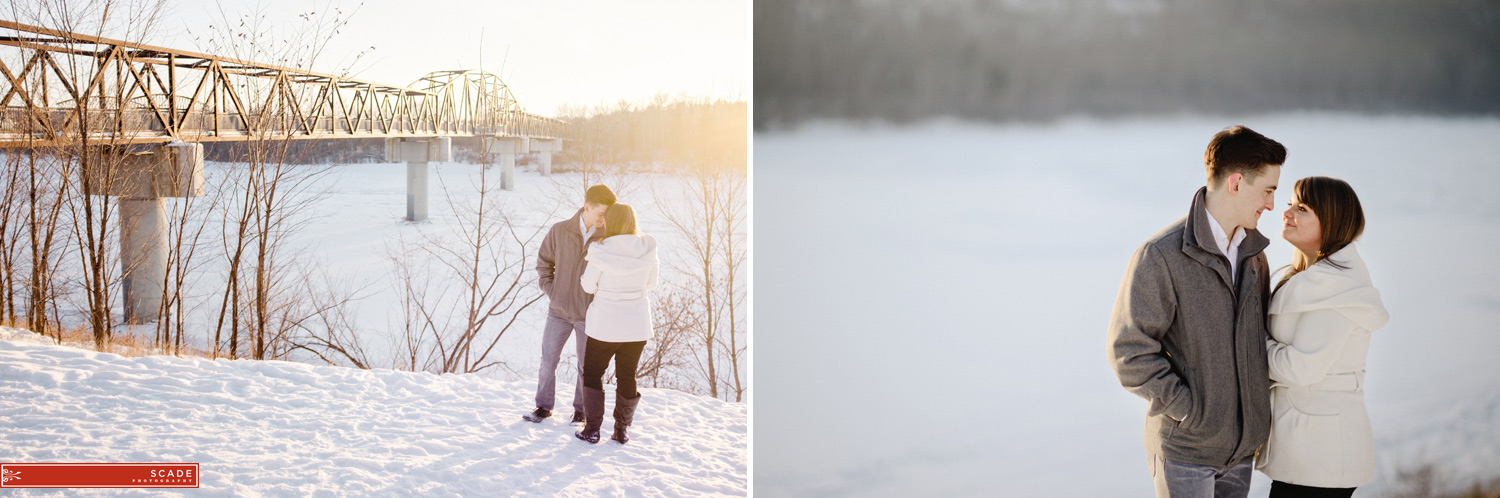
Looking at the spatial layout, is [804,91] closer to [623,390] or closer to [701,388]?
[623,390]

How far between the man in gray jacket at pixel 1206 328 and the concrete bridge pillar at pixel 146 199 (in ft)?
9.55

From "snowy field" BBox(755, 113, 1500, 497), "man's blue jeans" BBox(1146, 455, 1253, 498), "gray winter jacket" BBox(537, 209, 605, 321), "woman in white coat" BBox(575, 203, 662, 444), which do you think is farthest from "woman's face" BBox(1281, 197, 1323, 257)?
A: "gray winter jacket" BBox(537, 209, 605, 321)

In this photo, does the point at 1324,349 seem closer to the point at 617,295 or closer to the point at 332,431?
the point at 617,295

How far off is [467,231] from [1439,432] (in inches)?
132

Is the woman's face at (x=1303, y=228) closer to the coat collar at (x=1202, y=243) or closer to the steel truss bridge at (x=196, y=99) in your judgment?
the coat collar at (x=1202, y=243)

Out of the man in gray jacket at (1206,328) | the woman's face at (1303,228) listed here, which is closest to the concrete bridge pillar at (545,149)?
the man in gray jacket at (1206,328)

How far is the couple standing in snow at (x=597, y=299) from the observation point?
2.23 m

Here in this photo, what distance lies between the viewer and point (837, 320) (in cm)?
254

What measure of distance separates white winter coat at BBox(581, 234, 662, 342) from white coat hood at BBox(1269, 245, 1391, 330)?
4.95ft

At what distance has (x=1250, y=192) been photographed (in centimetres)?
139

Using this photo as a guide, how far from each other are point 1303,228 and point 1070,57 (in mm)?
1157

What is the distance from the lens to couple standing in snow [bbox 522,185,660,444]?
2227mm

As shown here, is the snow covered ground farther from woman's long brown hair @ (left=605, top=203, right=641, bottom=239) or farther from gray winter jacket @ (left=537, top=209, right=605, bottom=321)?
woman's long brown hair @ (left=605, top=203, right=641, bottom=239)

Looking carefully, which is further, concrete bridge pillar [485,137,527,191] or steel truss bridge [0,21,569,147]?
concrete bridge pillar [485,137,527,191]
